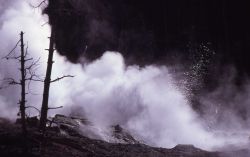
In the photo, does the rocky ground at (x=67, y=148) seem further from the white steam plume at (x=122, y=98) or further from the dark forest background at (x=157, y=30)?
the dark forest background at (x=157, y=30)

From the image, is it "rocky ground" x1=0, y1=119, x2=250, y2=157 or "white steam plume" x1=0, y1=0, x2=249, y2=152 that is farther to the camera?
"white steam plume" x1=0, y1=0, x2=249, y2=152

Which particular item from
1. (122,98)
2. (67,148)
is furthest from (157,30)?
Answer: (67,148)

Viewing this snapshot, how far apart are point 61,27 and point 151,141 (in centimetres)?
1456

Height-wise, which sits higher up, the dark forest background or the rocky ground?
the dark forest background

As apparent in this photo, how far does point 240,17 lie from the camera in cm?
2859

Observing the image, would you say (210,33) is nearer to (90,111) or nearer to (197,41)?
(197,41)

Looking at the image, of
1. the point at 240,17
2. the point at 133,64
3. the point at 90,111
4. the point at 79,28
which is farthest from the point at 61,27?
the point at 240,17

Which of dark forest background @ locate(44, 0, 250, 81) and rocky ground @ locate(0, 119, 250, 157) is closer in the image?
rocky ground @ locate(0, 119, 250, 157)

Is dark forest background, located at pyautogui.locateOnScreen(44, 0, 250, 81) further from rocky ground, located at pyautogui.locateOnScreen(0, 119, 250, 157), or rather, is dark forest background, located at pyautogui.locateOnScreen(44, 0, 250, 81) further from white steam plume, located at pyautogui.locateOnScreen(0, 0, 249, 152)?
rocky ground, located at pyautogui.locateOnScreen(0, 119, 250, 157)

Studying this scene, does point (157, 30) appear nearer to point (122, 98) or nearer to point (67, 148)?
point (122, 98)

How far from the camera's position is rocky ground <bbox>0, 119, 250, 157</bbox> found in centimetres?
1157

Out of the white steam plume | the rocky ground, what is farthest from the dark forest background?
the rocky ground

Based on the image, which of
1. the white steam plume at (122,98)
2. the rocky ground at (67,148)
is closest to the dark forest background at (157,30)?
the white steam plume at (122,98)

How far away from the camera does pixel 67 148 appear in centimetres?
1281
